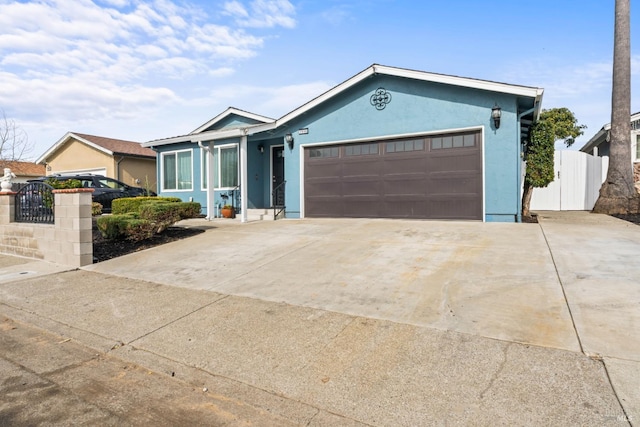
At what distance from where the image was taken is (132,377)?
9.09 ft

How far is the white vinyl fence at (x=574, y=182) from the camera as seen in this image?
527 inches

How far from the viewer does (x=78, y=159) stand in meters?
20.3

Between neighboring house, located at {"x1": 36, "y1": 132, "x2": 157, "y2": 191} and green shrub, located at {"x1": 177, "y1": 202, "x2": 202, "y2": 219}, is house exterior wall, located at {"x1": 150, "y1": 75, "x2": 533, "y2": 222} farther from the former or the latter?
neighboring house, located at {"x1": 36, "y1": 132, "x2": 157, "y2": 191}

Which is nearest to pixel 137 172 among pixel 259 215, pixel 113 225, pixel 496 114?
pixel 259 215

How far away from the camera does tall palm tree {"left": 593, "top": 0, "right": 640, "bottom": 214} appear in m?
10.5

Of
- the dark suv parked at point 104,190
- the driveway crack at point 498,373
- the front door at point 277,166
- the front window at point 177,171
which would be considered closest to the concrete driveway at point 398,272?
the driveway crack at point 498,373

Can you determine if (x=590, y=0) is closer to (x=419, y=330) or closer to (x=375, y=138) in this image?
(x=375, y=138)

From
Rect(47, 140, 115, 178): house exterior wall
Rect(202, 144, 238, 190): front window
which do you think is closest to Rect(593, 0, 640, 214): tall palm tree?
Rect(202, 144, 238, 190): front window

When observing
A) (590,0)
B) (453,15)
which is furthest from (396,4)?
(590,0)

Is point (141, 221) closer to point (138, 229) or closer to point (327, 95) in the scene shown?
point (138, 229)

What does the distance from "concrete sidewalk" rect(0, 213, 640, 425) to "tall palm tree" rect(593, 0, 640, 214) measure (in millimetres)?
5843

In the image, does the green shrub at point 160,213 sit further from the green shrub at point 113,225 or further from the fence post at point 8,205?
the fence post at point 8,205

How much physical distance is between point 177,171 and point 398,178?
9.49 meters

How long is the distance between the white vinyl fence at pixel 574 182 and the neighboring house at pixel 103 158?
61.9 ft
